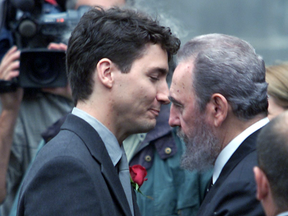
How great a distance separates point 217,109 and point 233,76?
0.56ft

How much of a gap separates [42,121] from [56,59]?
48cm

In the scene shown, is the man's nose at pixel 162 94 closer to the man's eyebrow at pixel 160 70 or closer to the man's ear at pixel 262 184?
the man's eyebrow at pixel 160 70

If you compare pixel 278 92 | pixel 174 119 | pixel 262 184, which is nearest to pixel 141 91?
pixel 174 119

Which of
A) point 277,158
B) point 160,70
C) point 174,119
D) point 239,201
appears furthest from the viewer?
point 174,119

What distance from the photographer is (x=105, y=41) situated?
1.82 meters

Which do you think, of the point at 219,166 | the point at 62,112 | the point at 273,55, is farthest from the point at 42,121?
the point at 273,55

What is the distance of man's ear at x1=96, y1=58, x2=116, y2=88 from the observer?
1.80 m

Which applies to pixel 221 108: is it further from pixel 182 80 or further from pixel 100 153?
pixel 100 153

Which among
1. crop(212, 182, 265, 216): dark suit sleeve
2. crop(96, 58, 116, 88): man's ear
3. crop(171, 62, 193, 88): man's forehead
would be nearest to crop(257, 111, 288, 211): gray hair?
crop(212, 182, 265, 216): dark suit sleeve

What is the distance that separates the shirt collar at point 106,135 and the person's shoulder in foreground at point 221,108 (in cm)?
44

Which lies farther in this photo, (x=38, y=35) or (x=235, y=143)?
(x=38, y=35)

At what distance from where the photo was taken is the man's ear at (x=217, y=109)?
196cm

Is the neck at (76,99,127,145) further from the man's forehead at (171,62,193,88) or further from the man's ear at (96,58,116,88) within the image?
the man's forehead at (171,62,193,88)

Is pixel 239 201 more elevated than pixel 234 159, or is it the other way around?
pixel 234 159
